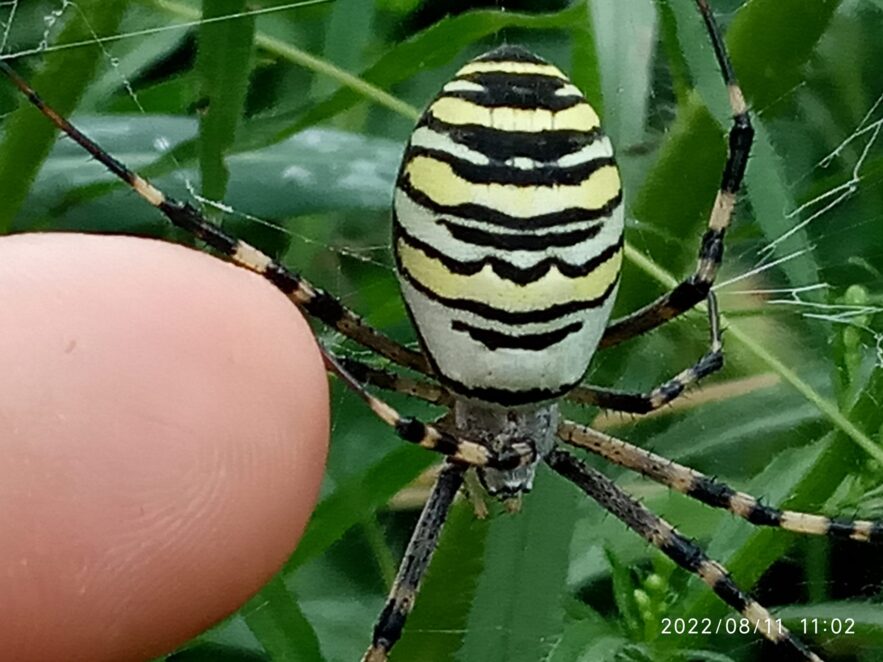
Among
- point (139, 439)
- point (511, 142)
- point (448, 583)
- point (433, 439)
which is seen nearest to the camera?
point (139, 439)

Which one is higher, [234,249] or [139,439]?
[234,249]

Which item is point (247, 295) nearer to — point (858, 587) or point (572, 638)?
point (572, 638)

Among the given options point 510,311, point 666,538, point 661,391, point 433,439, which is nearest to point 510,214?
point 510,311

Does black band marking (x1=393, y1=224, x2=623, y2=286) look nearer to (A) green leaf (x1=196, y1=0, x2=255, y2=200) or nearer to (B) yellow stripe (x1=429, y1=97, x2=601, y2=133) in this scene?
(B) yellow stripe (x1=429, y1=97, x2=601, y2=133)

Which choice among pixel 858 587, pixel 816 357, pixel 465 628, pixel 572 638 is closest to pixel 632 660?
pixel 572 638

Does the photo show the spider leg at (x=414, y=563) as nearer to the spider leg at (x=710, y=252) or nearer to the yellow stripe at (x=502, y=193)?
the spider leg at (x=710, y=252)

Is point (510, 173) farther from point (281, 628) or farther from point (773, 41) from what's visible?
point (281, 628)

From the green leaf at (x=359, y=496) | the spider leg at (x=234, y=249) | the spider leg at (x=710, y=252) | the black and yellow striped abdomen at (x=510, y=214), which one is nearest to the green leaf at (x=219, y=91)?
the spider leg at (x=234, y=249)
